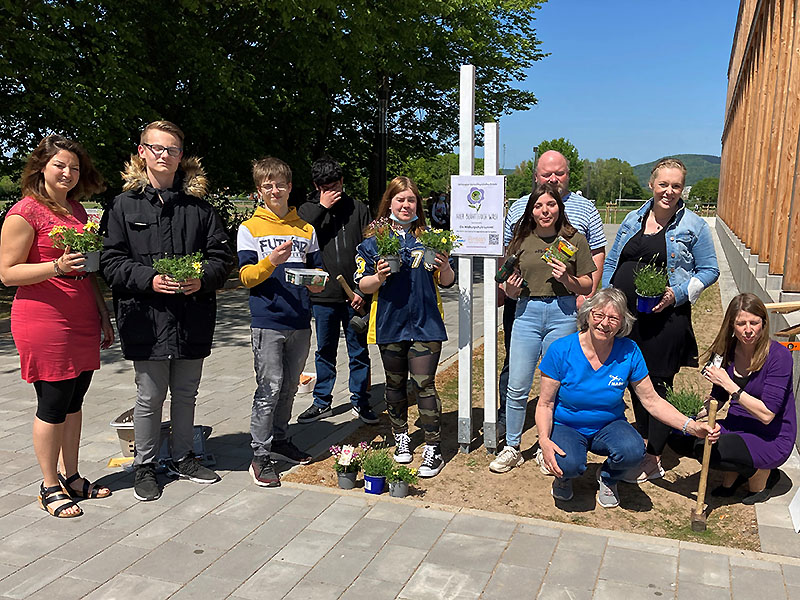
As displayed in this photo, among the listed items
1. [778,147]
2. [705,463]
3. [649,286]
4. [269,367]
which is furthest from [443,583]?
[778,147]

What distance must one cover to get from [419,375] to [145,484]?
1908mm

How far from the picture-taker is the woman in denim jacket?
4.41m

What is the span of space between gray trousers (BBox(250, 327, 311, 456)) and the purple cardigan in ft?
9.57

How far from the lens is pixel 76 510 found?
4066 mm

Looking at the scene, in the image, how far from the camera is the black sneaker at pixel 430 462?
4723mm

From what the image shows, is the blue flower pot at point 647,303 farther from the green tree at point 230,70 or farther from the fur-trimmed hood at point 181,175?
the green tree at point 230,70

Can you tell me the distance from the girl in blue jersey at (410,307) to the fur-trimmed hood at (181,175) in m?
1.14

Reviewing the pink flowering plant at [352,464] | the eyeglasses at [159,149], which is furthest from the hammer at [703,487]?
the eyeglasses at [159,149]

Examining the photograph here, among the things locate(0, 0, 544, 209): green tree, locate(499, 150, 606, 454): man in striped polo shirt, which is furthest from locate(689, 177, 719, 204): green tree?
locate(499, 150, 606, 454): man in striped polo shirt

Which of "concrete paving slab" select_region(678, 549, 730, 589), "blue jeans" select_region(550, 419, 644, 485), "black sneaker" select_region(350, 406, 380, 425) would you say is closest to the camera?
"concrete paving slab" select_region(678, 549, 730, 589)

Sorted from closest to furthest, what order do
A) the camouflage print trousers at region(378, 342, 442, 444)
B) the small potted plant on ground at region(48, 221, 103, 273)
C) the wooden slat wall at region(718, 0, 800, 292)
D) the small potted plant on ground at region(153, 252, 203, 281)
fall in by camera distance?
1. the small potted plant on ground at region(48, 221, 103, 273)
2. the small potted plant on ground at region(153, 252, 203, 281)
3. the camouflage print trousers at region(378, 342, 442, 444)
4. the wooden slat wall at region(718, 0, 800, 292)

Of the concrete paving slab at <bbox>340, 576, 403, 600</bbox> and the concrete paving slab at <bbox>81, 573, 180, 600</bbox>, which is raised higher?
the concrete paving slab at <bbox>81, 573, 180, 600</bbox>

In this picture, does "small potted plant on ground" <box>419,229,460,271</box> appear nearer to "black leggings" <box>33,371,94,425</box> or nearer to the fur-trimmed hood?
the fur-trimmed hood

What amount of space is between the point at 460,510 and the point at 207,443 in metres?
2.28
